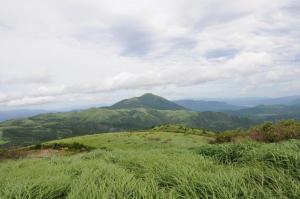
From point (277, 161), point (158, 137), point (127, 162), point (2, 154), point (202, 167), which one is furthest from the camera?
point (158, 137)

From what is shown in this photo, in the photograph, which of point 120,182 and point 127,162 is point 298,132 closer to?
point 127,162

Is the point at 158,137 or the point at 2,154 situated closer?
the point at 2,154

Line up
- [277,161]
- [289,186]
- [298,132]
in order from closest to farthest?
[289,186], [277,161], [298,132]

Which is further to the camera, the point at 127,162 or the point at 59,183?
the point at 127,162

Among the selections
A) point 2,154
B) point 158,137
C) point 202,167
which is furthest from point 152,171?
point 158,137

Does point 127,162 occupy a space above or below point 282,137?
above

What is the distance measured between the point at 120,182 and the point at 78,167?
307cm

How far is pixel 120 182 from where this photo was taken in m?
6.05

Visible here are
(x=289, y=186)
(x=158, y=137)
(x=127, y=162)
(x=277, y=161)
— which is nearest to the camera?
(x=289, y=186)

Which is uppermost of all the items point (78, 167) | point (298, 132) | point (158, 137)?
point (78, 167)

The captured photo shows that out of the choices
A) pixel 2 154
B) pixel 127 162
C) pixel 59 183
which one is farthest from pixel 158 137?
pixel 59 183

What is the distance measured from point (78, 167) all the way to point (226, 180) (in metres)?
4.94

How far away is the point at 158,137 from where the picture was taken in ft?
173

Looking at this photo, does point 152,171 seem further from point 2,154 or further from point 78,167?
point 2,154
